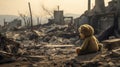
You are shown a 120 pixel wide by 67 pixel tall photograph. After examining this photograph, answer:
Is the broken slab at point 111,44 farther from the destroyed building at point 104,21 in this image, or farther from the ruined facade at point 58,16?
the ruined facade at point 58,16

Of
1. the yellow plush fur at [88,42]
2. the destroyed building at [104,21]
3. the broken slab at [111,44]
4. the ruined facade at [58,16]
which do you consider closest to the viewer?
the yellow plush fur at [88,42]

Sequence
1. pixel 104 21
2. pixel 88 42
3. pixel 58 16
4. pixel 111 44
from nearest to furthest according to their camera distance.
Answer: pixel 88 42 < pixel 111 44 < pixel 104 21 < pixel 58 16

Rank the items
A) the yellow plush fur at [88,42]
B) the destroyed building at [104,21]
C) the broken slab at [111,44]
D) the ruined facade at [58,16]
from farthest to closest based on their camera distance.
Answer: the ruined facade at [58,16] → the destroyed building at [104,21] → the broken slab at [111,44] → the yellow plush fur at [88,42]

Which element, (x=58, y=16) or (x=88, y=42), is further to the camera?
(x=58, y=16)

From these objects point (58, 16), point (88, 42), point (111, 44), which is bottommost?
point (111, 44)

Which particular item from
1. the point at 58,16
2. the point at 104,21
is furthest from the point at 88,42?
the point at 58,16

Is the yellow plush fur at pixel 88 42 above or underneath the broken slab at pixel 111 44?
above

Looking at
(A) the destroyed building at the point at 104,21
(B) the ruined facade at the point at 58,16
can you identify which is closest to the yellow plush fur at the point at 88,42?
(A) the destroyed building at the point at 104,21

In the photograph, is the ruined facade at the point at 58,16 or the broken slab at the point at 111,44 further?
the ruined facade at the point at 58,16

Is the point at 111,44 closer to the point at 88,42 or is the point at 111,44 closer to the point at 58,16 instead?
the point at 88,42

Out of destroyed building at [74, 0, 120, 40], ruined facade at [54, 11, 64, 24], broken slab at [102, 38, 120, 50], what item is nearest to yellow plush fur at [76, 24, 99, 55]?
broken slab at [102, 38, 120, 50]

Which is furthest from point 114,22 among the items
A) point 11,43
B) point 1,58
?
point 1,58

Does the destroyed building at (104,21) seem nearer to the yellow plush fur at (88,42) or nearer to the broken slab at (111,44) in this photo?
the broken slab at (111,44)

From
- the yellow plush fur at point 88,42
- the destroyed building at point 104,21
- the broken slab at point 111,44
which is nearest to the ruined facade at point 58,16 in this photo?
the destroyed building at point 104,21
